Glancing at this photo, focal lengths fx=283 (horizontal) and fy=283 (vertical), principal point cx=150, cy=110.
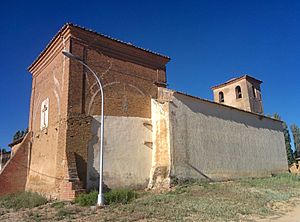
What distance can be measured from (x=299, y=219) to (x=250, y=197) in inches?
143

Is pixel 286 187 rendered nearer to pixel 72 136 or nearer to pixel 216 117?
pixel 216 117

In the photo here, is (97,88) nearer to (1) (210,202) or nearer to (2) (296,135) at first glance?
(1) (210,202)

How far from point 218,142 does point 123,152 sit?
631 centimetres

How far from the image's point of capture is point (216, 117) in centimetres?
1811

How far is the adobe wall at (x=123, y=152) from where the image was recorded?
13820 mm

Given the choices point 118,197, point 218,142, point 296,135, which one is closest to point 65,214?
point 118,197

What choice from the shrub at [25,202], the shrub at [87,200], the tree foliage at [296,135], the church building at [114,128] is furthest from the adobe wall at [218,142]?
the tree foliage at [296,135]

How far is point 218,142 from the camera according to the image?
17656mm

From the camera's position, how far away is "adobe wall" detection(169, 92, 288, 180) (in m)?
15.5

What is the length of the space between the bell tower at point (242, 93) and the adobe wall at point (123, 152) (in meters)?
14.1

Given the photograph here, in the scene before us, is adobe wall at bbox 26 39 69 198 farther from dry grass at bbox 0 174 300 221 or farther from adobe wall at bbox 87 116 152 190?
dry grass at bbox 0 174 300 221

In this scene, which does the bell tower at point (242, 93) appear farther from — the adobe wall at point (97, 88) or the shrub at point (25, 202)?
the shrub at point (25, 202)

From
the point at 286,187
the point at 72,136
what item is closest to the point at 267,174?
the point at 286,187

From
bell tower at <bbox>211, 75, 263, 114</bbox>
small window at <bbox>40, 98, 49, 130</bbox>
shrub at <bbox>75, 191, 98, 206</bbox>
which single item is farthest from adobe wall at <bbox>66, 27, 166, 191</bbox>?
bell tower at <bbox>211, 75, 263, 114</bbox>
